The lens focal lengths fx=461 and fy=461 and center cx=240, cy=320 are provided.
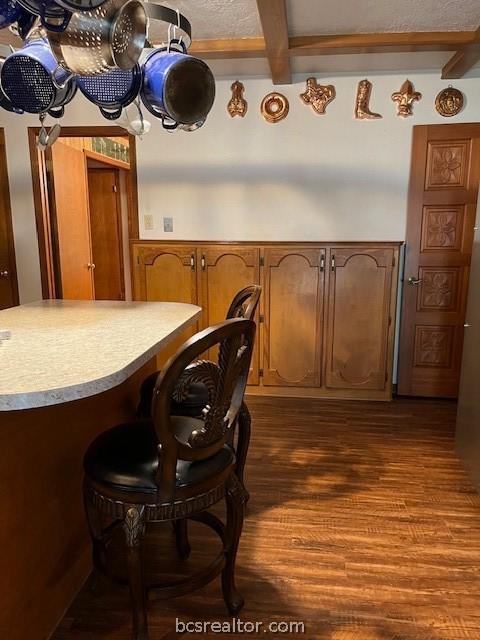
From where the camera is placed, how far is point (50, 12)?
3.70 feet

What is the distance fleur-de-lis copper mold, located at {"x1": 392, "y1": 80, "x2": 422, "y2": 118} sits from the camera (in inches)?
132

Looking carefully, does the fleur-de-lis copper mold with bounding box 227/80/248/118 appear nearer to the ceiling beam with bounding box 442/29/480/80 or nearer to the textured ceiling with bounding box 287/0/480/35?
the textured ceiling with bounding box 287/0/480/35

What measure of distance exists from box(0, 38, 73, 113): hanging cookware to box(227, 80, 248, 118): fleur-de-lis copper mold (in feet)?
6.53

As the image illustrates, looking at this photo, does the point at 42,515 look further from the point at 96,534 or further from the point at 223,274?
the point at 223,274

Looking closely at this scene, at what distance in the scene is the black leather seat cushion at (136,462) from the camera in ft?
4.02

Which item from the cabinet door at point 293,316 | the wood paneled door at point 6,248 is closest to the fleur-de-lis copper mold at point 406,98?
the cabinet door at point 293,316

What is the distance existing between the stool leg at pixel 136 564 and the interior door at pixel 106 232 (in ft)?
16.0

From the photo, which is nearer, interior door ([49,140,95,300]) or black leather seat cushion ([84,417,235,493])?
black leather seat cushion ([84,417,235,493])

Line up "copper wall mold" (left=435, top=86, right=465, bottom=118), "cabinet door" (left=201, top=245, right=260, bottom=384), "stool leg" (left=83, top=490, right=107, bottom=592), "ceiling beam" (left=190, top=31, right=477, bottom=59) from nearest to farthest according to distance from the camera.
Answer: "stool leg" (left=83, top=490, right=107, bottom=592)
"ceiling beam" (left=190, top=31, right=477, bottom=59)
"copper wall mold" (left=435, top=86, right=465, bottom=118)
"cabinet door" (left=201, top=245, right=260, bottom=384)

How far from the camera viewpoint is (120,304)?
7.25ft

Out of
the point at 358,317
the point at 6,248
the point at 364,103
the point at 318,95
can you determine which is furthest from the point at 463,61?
the point at 6,248

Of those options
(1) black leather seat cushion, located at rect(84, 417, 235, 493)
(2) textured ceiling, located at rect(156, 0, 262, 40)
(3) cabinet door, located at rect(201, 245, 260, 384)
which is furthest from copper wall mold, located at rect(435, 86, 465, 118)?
(1) black leather seat cushion, located at rect(84, 417, 235, 493)

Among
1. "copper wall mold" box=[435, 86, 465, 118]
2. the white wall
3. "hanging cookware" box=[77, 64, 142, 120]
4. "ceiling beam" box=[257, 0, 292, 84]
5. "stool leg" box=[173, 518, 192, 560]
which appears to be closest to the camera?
"hanging cookware" box=[77, 64, 142, 120]

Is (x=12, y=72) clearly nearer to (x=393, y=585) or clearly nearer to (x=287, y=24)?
(x=287, y=24)
